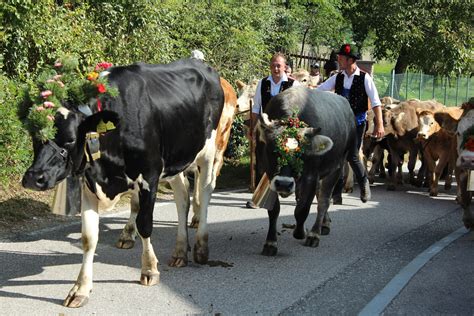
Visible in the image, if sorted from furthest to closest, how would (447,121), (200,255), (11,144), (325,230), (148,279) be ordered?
(447,121) → (11,144) → (325,230) → (200,255) → (148,279)

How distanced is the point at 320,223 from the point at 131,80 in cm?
322

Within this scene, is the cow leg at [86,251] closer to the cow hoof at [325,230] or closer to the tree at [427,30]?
the cow hoof at [325,230]

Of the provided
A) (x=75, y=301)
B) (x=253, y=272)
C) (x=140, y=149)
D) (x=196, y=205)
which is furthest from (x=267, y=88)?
(x=75, y=301)

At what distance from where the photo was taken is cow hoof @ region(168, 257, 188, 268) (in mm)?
7359

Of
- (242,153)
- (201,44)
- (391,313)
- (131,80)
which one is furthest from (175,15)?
(391,313)

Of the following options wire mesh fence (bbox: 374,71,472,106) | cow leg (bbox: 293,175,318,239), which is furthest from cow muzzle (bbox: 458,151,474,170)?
wire mesh fence (bbox: 374,71,472,106)

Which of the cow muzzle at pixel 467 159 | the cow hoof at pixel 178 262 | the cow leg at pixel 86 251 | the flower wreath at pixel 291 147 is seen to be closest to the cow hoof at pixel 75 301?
the cow leg at pixel 86 251

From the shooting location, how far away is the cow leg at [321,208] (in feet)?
28.1

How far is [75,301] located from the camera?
593 cm

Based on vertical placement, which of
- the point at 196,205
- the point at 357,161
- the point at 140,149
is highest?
the point at 140,149

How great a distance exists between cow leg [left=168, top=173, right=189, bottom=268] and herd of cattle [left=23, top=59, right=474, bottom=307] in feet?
0.03

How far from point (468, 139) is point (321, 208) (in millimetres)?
1993

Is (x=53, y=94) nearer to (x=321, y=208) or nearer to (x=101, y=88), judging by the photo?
(x=101, y=88)

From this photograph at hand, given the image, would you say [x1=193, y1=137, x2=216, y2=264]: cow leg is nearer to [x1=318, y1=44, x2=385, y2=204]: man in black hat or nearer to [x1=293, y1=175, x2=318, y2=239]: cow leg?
[x1=293, y1=175, x2=318, y2=239]: cow leg
